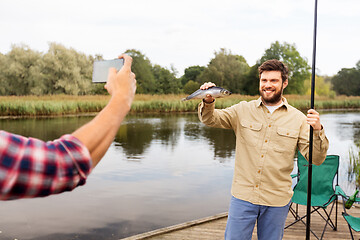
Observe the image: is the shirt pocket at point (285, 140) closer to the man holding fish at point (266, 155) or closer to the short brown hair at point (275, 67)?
the man holding fish at point (266, 155)

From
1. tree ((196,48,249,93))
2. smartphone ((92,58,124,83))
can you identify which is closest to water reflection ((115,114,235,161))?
smartphone ((92,58,124,83))

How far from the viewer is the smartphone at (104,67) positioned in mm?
706

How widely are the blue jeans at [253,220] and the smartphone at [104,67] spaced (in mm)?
1477

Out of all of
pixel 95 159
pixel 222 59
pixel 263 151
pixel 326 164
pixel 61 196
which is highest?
pixel 222 59

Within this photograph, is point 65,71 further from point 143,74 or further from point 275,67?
Result: point 275,67

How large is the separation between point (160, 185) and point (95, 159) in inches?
257

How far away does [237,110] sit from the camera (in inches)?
88.8

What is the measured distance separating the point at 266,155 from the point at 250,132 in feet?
0.53

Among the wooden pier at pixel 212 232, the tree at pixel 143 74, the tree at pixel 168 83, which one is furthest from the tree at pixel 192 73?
the wooden pier at pixel 212 232

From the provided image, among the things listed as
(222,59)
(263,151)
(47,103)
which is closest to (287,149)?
(263,151)

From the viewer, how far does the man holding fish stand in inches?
80.9

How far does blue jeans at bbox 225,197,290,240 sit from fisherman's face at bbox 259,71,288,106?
614mm

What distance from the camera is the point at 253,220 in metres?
2.07

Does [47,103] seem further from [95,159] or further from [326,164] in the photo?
[95,159]
